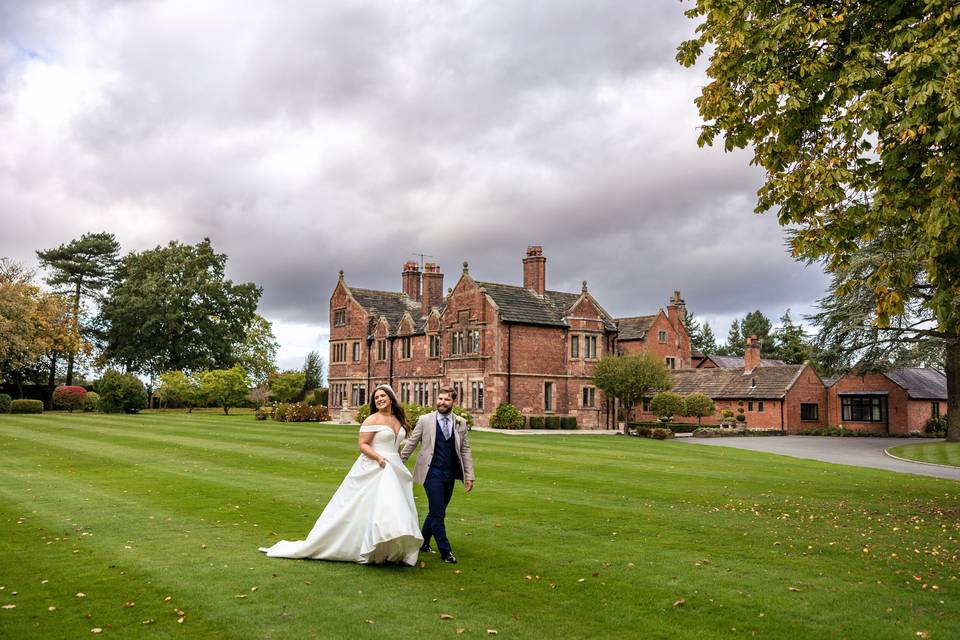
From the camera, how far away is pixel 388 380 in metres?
58.2

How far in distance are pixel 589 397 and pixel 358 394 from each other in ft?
63.2

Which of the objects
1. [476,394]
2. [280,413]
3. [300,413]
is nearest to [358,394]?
[300,413]

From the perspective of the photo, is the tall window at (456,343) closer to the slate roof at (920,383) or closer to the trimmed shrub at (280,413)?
the trimmed shrub at (280,413)

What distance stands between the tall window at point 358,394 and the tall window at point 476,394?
13597 millimetres

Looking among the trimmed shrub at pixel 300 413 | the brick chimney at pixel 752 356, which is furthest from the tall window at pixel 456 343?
the brick chimney at pixel 752 356

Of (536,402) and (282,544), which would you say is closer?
(282,544)

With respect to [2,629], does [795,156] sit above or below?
above

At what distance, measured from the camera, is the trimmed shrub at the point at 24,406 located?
55.9 metres

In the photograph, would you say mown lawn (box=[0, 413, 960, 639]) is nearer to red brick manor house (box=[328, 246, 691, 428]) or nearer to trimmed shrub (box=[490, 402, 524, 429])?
trimmed shrub (box=[490, 402, 524, 429])

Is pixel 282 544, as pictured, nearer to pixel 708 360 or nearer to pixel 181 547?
pixel 181 547

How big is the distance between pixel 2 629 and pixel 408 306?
56.0 meters

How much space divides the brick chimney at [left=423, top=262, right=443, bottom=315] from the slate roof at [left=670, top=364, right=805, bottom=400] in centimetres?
2129

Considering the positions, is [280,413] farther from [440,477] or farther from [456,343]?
[440,477]

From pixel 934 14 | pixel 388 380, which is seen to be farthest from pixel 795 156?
pixel 388 380
